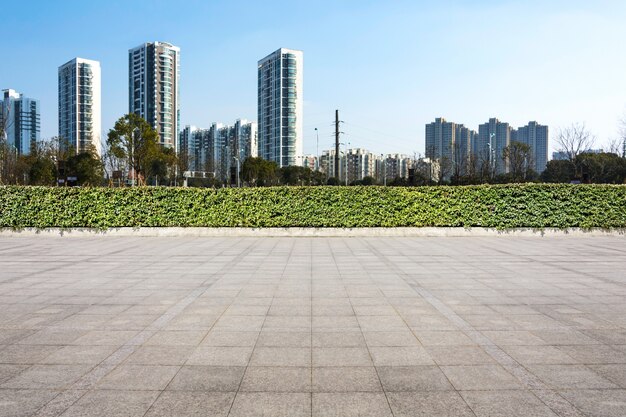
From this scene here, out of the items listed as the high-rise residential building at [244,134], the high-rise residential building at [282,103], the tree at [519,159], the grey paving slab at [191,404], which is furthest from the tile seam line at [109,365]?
the high-rise residential building at [244,134]

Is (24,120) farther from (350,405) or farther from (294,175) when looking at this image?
(350,405)

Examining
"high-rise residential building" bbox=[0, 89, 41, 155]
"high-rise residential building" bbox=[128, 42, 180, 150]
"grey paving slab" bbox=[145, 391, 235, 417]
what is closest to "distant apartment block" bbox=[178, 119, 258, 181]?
"high-rise residential building" bbox=[128, 42, 180, 150]

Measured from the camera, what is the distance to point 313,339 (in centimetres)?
541

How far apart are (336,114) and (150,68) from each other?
273 ft

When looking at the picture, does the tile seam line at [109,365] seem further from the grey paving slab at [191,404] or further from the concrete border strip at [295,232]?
the concrete border strip at [295,232]

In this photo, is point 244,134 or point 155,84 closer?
point 155,84

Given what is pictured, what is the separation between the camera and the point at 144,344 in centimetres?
523

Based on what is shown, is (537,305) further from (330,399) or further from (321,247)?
(321,247)

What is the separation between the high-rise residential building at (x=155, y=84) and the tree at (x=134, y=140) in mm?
59350

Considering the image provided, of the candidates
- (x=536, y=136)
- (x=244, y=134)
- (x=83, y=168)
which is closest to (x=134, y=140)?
(x=83, y=168)

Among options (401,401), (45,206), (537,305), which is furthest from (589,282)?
(45,206)

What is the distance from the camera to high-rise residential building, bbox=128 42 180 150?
106 m

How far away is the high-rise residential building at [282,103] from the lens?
98.4 meters

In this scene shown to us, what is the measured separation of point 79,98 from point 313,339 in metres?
97.2
